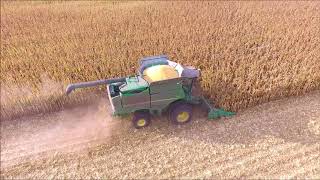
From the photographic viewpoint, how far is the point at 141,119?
488cm

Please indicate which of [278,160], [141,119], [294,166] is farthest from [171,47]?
[294,166]

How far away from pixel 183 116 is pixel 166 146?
2.13 feet

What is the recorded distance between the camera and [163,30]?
8.88m

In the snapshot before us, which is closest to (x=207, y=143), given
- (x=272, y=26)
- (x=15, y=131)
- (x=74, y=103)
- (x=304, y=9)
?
(x=74, y=103)

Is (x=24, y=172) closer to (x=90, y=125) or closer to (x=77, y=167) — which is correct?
(x=77, y=167)

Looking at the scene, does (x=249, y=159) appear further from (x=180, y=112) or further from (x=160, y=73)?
(x=160, y=73)

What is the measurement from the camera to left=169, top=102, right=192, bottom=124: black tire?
4.86 metres

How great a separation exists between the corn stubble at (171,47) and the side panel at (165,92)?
1.05 metres

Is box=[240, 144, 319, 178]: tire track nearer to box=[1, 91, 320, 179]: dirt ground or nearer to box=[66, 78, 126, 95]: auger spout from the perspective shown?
box=[1, 91, 320, 179]: dirt ground

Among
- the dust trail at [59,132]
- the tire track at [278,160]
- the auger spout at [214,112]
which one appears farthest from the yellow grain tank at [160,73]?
the tire track at [278,160]

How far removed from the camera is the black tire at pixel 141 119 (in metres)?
4.87

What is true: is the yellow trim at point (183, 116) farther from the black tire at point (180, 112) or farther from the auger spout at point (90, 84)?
the auger spout at point (90, 84)

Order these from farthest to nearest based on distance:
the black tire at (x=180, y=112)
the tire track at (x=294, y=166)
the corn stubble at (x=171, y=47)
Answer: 1. the corn stubble at (x=171, y=47)
2. the black tire at (x=180, y=112)
3. the tire track at (x=294, y=166)

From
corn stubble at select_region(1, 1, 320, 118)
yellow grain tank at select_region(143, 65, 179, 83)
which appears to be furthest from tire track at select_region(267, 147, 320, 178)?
yellow grain tank at select_region(143, 65, 179, 83)
